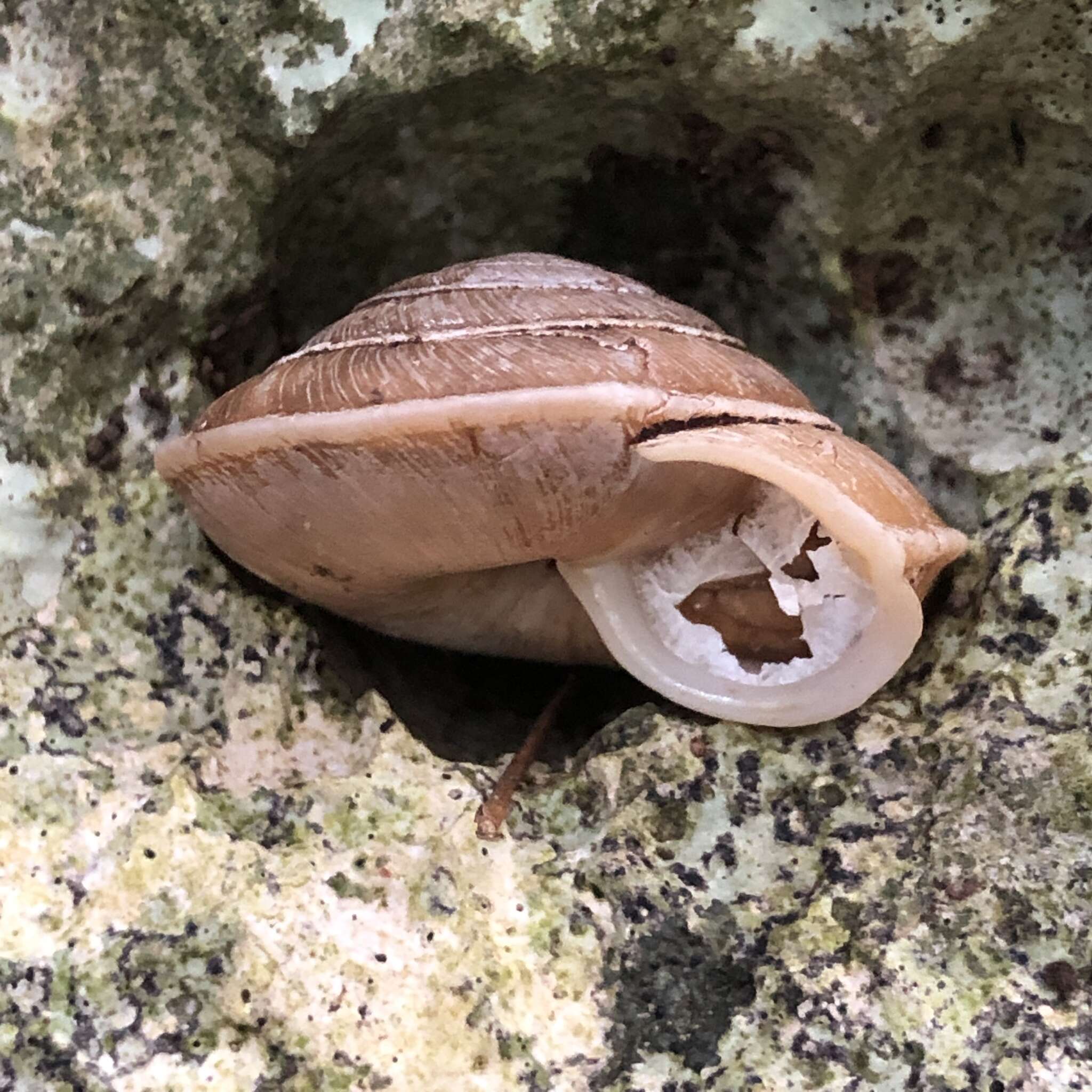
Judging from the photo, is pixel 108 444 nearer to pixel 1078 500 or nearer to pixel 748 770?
pixel 748 770

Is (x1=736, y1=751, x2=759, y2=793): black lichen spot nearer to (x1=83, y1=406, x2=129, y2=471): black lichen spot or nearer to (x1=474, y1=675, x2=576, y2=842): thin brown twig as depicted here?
(x1=474, y1=675, x2=576, y2=842): thin brown twig

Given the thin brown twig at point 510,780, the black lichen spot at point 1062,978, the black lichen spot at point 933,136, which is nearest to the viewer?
the black lichen spot at point 1062,978

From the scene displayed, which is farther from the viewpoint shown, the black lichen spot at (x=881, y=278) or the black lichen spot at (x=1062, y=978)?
the black lichen spot at (x=881, y=278)

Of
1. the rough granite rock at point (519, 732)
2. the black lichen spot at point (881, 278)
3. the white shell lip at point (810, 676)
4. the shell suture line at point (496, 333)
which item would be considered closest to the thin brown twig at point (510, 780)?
the rough granite rock at point (519, 732)

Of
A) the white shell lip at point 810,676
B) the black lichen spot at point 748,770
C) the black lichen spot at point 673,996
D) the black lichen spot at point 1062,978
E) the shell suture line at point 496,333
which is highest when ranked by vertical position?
the shell suture line at point 496,333

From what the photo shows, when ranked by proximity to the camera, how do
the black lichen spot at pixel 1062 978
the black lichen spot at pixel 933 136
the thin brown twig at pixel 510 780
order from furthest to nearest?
1. the black lichen spot at pixel 933 136
2. the thin brown twig at pixel 510 780
3. the black lichen spot at pixel 1062 978

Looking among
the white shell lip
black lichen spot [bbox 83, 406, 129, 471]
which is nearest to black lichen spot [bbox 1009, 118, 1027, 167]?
the white shell lip

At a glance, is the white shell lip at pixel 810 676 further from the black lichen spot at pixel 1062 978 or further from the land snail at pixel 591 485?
the black lichen spot at pixel 1062 978
